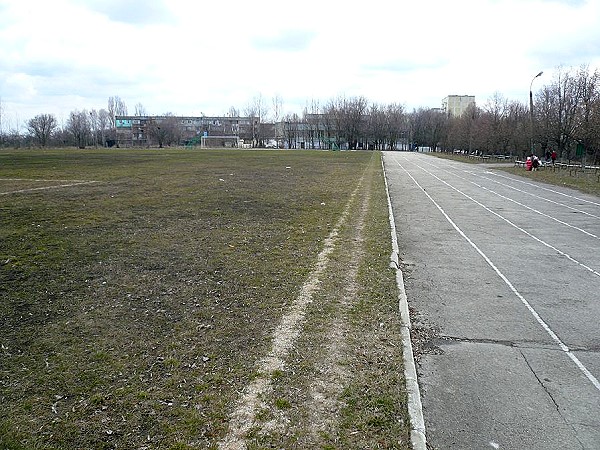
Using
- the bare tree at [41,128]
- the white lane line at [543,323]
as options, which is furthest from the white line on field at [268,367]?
the bare tree at [41,128]

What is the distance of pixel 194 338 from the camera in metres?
5.45

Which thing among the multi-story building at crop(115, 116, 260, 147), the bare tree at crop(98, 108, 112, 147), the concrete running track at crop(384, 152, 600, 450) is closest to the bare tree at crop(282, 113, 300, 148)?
the multi-story building at crop(115, 116, 260, 147)

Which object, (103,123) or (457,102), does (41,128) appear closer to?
(103,123)

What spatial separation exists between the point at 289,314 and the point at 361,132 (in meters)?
125

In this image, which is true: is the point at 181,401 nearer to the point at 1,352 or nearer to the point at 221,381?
the point at 221,381

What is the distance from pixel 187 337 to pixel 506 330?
377cm

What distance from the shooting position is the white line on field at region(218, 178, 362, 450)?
3.70m

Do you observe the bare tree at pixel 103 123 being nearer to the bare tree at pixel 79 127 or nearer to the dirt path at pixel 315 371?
the bare tree at pixel 79 127

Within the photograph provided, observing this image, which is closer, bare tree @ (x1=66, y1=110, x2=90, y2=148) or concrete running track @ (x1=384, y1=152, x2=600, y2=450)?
concrete running track @ (x1=384, y1=152, x2=600, y2=450)

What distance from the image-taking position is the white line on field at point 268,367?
3701 millimetres

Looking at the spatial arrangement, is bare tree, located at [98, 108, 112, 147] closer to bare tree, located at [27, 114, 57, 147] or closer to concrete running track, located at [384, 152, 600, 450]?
bare tree, located at [27, 114, 57, 147]

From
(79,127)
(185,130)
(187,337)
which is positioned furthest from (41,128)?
(187,337)

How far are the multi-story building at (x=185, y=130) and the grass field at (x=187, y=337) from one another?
11872 centimetres

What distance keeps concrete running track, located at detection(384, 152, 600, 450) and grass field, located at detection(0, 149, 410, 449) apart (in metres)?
0.51
